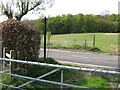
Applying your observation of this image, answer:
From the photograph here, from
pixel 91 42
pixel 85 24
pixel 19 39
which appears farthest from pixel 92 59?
pixel 85 24

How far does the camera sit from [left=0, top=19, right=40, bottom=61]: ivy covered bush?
5546 millimetres

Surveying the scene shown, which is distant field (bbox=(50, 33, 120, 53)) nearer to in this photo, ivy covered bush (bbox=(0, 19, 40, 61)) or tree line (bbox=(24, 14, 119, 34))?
ivy covered bush (bbox=(0, 19, 40, 61))

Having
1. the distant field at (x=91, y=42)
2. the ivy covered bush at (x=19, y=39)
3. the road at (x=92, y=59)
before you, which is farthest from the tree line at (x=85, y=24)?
the ivy covered bush at (x=19, y=39)

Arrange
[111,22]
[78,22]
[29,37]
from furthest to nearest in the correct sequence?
1. [78,22]
2. [111,22]
3. [29,37]

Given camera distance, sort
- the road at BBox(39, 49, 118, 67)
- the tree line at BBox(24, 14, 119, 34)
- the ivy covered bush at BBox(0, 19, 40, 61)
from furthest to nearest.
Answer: the tree line at BBox(24, 14, 119, 34)
the road at BBox(39, 49, 118, 67)
the ivy covered bush at BBox(0, 19, 40, 61)

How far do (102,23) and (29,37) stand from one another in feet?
115

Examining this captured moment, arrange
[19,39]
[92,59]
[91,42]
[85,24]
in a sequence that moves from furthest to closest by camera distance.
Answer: [85,24], [91,42], [92,59], [19,39]

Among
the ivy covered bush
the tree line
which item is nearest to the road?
the ivy covered bush

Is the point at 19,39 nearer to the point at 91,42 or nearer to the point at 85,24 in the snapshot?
the point at 91,42

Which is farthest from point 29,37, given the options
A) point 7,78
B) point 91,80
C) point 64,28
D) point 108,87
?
point 64,28

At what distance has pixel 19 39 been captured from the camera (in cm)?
560

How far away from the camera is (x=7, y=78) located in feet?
15.4

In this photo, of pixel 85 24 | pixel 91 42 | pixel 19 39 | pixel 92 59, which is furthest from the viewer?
Result: pixel 85 24

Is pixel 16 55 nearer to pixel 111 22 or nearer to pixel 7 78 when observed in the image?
pixel 7 78
